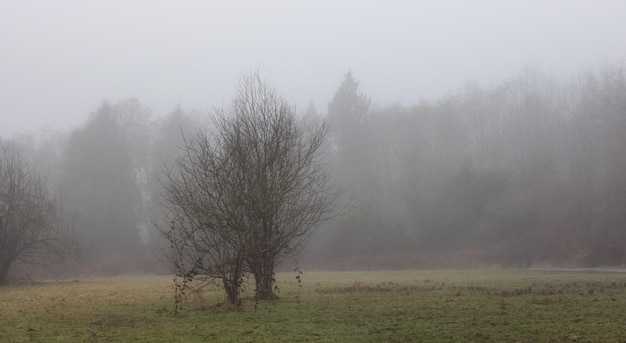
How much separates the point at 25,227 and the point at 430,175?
48.3 metres

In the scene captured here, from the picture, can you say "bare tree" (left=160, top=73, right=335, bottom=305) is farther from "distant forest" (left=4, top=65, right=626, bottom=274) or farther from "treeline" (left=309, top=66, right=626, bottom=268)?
"distant forest" (left=4, top=65, right=626, bottom=274)

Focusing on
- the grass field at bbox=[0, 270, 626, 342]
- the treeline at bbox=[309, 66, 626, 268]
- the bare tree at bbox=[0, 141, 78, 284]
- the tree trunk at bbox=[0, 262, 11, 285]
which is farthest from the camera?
the treeline at bbox=[309, 66, 626, 268]

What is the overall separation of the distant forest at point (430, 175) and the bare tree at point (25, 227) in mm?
14032

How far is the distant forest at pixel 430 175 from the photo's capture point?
5231 centimetres

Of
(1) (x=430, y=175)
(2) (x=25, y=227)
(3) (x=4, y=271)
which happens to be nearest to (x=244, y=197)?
(2) (x=25, y=227)

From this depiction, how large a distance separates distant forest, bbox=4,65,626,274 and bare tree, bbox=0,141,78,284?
46.0ft

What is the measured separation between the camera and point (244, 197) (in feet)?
56.1

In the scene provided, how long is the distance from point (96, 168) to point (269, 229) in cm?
6052

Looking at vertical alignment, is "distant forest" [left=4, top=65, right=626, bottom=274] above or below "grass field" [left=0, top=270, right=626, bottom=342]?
above

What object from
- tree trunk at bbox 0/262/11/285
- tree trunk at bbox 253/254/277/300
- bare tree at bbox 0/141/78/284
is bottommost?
tree trunk at bbox 253/254/277/300

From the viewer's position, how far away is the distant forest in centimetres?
5231

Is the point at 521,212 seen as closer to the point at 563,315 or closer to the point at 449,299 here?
the point at 449,299

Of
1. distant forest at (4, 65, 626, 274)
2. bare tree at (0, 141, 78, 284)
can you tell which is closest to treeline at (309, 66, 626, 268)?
distant forest at (4, 65, 626, 274)

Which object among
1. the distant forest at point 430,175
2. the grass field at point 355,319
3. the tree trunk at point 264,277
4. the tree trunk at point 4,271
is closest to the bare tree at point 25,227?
the tree trunk at point 4,271
